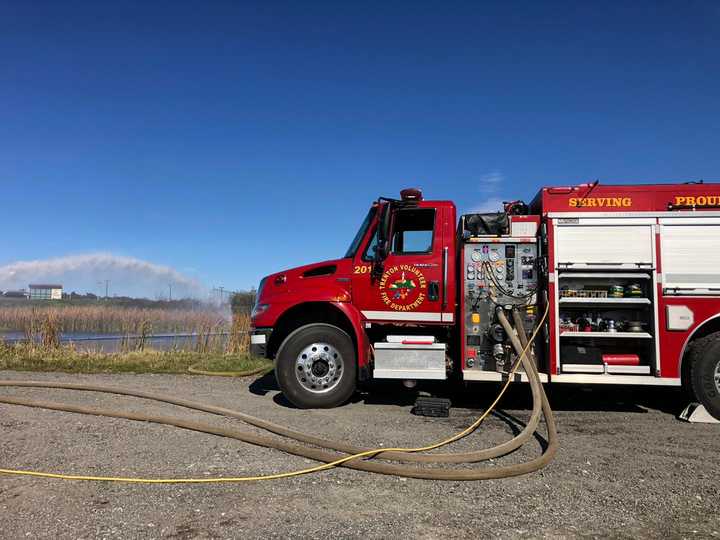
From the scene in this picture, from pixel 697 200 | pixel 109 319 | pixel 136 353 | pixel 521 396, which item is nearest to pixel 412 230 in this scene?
pixel 521 396

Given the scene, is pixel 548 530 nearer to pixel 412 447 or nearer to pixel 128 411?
pixel 412 447

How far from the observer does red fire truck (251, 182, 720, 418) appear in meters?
6.67

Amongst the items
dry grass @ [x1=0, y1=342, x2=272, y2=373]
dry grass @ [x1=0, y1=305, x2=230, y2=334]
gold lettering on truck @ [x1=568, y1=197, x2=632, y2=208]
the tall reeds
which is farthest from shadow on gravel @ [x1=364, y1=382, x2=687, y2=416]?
dry grass @ [x1=0, y1=305, x2=230, y2=334]

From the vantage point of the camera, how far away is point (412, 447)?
5230 mm

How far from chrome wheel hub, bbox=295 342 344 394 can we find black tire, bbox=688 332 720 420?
4.65 metres

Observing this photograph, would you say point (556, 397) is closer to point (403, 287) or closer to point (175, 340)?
point (403, 287)

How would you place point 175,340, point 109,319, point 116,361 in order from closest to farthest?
point 116,361 → point 175,340 → point 109,319

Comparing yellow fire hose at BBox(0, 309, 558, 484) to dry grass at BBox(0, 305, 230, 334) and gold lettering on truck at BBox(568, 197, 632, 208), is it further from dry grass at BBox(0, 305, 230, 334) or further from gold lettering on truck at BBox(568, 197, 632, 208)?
dry grass at BBox(0, 305, 230, 334)

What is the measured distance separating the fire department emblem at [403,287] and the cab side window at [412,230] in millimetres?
302

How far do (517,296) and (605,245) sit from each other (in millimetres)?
1353

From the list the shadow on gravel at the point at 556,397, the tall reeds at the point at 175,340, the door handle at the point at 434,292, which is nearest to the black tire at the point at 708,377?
the shadow on gravel at the point at 556,397

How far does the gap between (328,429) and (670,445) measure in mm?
3763

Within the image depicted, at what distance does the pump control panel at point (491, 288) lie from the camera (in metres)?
7.07

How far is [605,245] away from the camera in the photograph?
6.85 metres
